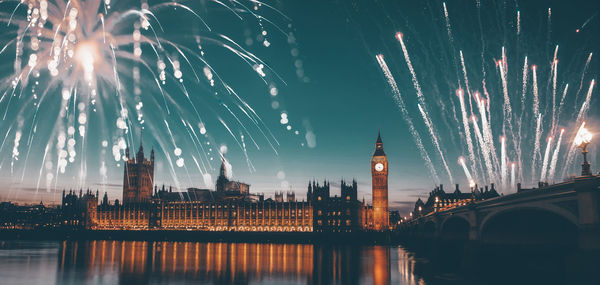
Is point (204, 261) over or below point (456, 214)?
below

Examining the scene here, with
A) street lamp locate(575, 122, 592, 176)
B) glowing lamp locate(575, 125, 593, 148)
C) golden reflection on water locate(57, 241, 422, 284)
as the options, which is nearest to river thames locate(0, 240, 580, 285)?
golden reflection on water locate(57, 241, 422, 284)

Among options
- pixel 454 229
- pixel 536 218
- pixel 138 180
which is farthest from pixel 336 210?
pixel 536 218

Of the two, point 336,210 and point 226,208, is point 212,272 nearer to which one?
point 336,210

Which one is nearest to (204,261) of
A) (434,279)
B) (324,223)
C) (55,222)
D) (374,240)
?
(434,279)

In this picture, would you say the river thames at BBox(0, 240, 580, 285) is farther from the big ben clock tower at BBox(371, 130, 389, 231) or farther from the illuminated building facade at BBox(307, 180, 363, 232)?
the big ben clock tower at BBox(371, 130, 389, 231)

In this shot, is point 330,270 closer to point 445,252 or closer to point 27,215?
point 445,252

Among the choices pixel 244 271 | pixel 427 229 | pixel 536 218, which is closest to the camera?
pixel 536 218
